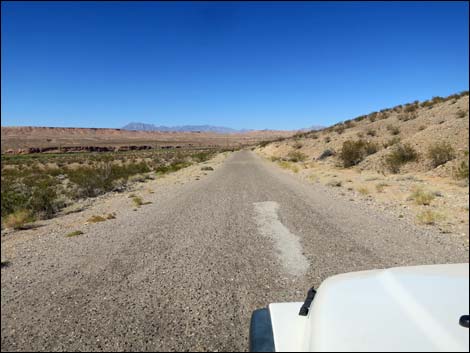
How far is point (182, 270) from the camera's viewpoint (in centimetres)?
522

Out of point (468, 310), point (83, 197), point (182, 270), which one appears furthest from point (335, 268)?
point (83, 197)

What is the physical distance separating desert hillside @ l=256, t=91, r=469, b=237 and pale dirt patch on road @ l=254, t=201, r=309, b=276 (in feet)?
11.0

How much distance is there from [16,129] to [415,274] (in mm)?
220985

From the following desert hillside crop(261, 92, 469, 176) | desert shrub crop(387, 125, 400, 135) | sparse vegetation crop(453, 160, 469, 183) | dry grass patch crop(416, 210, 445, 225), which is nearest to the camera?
dry grass patch crop(416, 210, 445, 225)

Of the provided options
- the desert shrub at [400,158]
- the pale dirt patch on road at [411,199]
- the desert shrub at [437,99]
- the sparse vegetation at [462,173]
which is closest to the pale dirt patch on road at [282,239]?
the pale dirt patch on road at [411,199]

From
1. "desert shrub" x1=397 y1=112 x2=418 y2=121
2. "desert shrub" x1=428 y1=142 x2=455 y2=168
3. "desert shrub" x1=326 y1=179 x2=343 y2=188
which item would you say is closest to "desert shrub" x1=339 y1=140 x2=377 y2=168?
"desert shrub" x1=428 y1=142 x2=455 y2=168

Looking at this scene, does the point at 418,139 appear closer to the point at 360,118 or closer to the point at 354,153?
the point at 354,153

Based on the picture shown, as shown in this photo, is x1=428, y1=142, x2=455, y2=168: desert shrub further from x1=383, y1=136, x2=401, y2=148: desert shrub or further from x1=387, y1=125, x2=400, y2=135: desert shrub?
x1=387, y1=125, x2=400, y2=135: desert shrub

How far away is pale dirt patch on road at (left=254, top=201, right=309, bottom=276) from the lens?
17.6 feet

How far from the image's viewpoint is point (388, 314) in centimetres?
159

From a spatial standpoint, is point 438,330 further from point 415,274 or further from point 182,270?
point 182,270

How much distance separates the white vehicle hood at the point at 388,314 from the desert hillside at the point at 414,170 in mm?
6599

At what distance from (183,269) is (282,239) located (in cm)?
240

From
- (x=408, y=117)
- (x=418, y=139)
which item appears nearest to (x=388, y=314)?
(x=418, y=139)
